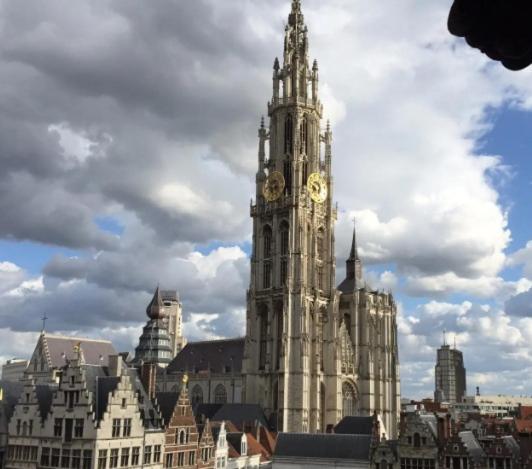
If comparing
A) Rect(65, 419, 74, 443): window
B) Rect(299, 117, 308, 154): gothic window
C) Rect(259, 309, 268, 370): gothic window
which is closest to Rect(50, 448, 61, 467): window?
Rect(65, 419, 74, 443): window

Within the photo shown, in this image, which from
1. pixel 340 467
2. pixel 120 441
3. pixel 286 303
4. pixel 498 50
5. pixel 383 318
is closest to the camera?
pixel 498 50

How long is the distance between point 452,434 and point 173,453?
805 inches

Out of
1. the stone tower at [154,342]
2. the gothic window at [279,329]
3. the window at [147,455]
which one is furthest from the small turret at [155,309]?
the window at [147,455]

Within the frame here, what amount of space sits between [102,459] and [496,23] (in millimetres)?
44171

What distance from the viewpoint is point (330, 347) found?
344 ft

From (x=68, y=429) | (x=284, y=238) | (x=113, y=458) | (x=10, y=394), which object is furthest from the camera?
(x=284, y=238)

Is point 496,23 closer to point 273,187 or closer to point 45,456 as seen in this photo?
point 45,456

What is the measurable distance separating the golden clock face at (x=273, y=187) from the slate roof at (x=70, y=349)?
34822 millimetres

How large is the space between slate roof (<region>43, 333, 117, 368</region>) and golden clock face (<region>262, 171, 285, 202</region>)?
34.8 metres

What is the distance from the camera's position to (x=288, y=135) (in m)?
116

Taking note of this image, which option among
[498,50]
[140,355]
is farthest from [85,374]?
[140,355]

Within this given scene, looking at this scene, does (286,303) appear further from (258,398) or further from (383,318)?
(383,318)

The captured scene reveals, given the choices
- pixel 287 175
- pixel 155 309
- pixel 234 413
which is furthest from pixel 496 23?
pixel 155 309

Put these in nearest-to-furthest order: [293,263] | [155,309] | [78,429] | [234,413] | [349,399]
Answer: [78,429] < [234,413] < [293,263] < [349,399] < [155,309]
